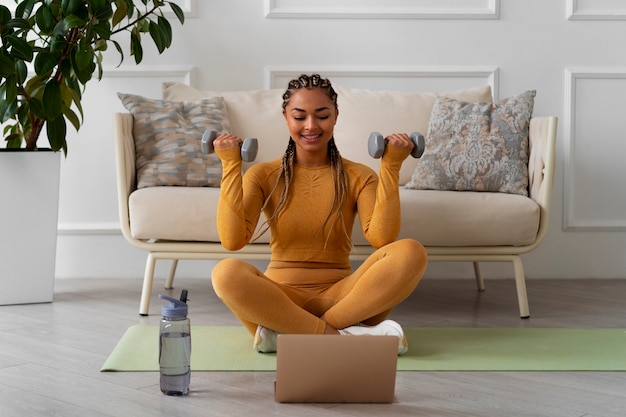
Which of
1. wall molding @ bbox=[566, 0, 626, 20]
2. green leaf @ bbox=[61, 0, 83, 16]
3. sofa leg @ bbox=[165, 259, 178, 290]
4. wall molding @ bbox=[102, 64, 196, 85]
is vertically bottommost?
sofa leg @ bbox=[165, 259, 178, 290]

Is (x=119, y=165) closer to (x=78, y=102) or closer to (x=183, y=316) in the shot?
(x=78, y=102)

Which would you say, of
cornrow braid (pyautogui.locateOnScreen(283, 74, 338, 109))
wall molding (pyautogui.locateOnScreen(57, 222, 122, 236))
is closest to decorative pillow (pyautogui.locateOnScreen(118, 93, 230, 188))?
wall molding (pyautogui.locateOnScreen(57, 222, 122, 236))

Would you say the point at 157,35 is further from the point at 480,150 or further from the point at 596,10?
the point at 596,10

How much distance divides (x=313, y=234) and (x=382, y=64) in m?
1.59

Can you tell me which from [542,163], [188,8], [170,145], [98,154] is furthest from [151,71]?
[542,163]

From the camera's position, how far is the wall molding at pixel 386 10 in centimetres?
379

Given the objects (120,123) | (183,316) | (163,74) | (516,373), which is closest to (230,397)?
(183,316)

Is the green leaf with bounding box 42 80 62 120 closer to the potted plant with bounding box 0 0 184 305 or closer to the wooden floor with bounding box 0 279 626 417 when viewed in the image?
the potted plant with bounding box 0 0 184 305

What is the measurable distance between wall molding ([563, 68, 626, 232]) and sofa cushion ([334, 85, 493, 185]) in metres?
0.52

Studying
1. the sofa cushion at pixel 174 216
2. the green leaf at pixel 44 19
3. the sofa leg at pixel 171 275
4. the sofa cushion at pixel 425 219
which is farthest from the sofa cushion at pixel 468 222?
the green leaf at pixel 44 19

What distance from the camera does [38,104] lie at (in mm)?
3123

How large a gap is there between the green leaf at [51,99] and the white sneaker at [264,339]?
3.85 feet

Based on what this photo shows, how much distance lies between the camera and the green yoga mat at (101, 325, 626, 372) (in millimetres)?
2264

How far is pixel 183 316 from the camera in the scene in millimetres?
1930
